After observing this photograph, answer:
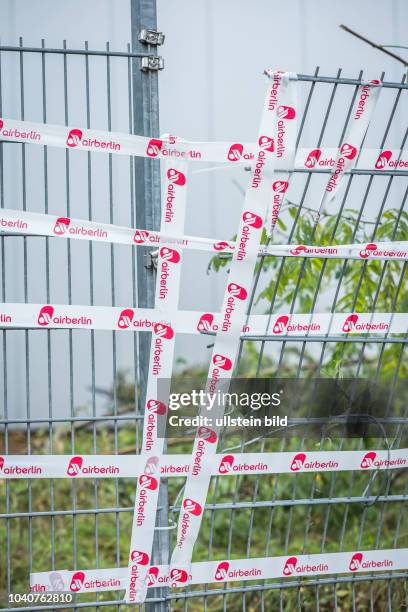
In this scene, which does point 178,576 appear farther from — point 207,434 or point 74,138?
point 74,138

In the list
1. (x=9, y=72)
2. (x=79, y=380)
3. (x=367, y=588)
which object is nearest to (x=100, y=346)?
(x=79, y=380)

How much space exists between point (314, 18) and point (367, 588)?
4483 mm

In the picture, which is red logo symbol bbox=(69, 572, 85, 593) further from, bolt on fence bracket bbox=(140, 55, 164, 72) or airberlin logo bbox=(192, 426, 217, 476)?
bolt on fence bracket bbox=(140, 55, 164, 72)

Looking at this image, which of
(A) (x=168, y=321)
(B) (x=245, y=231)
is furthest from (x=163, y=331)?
(B) (x=245, y=231)

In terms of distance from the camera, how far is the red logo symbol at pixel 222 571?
3100 millimetres

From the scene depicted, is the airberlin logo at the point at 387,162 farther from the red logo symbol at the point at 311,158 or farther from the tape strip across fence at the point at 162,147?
the red logo symbol at the point at 311,158

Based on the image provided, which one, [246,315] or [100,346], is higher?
[246,315]

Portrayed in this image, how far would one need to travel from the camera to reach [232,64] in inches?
249

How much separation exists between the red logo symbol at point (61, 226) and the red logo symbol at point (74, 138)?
28 cm

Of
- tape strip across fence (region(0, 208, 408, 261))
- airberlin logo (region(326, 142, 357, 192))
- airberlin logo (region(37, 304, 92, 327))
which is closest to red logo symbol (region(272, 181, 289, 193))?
tape strip across fence (region(0, 208, 408, 261))

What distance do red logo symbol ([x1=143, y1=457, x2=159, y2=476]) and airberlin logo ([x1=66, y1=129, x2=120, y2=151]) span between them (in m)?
1.20

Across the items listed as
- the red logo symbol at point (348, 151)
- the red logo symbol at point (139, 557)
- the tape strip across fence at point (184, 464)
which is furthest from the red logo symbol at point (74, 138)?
the red logo symbol at point (139, 557)

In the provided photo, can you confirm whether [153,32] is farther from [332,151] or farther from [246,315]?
[246,315]

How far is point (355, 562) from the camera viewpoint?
3252 millimetres
